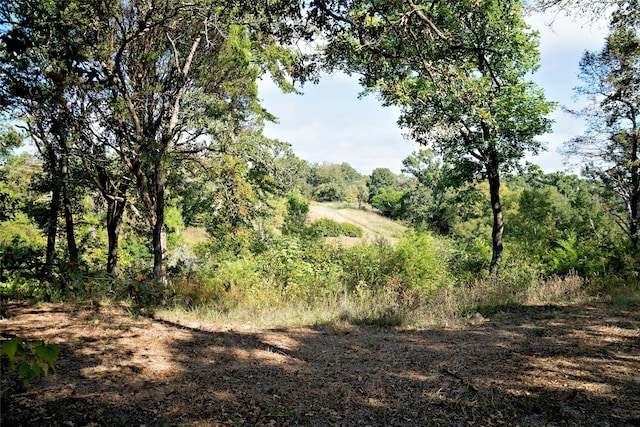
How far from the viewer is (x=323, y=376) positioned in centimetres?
442

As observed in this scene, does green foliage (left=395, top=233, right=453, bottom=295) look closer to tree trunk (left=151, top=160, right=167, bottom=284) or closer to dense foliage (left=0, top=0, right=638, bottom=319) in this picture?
dense foliage (left=0, top=0, right=638, bottom=319)

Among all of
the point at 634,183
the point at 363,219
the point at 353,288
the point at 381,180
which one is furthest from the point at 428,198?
the point at 353,288

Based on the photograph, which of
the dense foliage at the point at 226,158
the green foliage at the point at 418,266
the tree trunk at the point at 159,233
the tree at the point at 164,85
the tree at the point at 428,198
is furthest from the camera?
the tree at the point at 428,198

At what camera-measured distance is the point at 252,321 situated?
24.5 feet

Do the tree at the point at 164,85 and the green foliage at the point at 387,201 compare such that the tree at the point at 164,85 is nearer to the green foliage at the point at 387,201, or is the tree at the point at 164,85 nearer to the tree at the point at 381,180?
the green foliage at the point at 387,201

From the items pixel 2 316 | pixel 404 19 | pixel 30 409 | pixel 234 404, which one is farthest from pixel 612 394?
pixel 2 316

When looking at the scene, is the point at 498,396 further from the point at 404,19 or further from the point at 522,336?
the point at 404,19

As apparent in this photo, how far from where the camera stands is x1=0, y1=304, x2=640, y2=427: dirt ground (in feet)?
10.7

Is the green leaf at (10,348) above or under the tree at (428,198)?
under

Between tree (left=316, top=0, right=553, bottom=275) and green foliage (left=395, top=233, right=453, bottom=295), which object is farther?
green foliage (left=395, top=233, right=453, bottom=295)

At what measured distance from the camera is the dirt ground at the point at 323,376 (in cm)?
325

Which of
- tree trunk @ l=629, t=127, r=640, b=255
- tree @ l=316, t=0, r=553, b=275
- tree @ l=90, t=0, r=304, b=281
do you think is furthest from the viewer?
tree trunk @ l=629, t=127, r=640, b=255

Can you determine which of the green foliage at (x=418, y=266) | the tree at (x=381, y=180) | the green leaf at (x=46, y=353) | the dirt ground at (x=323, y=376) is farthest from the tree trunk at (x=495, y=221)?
the tree at (x=381, y=180)

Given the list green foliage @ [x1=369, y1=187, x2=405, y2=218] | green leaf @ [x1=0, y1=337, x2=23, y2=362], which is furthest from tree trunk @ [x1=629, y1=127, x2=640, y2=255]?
green foliage @ [x1=369, y1=187, x2=405, y2=218]
